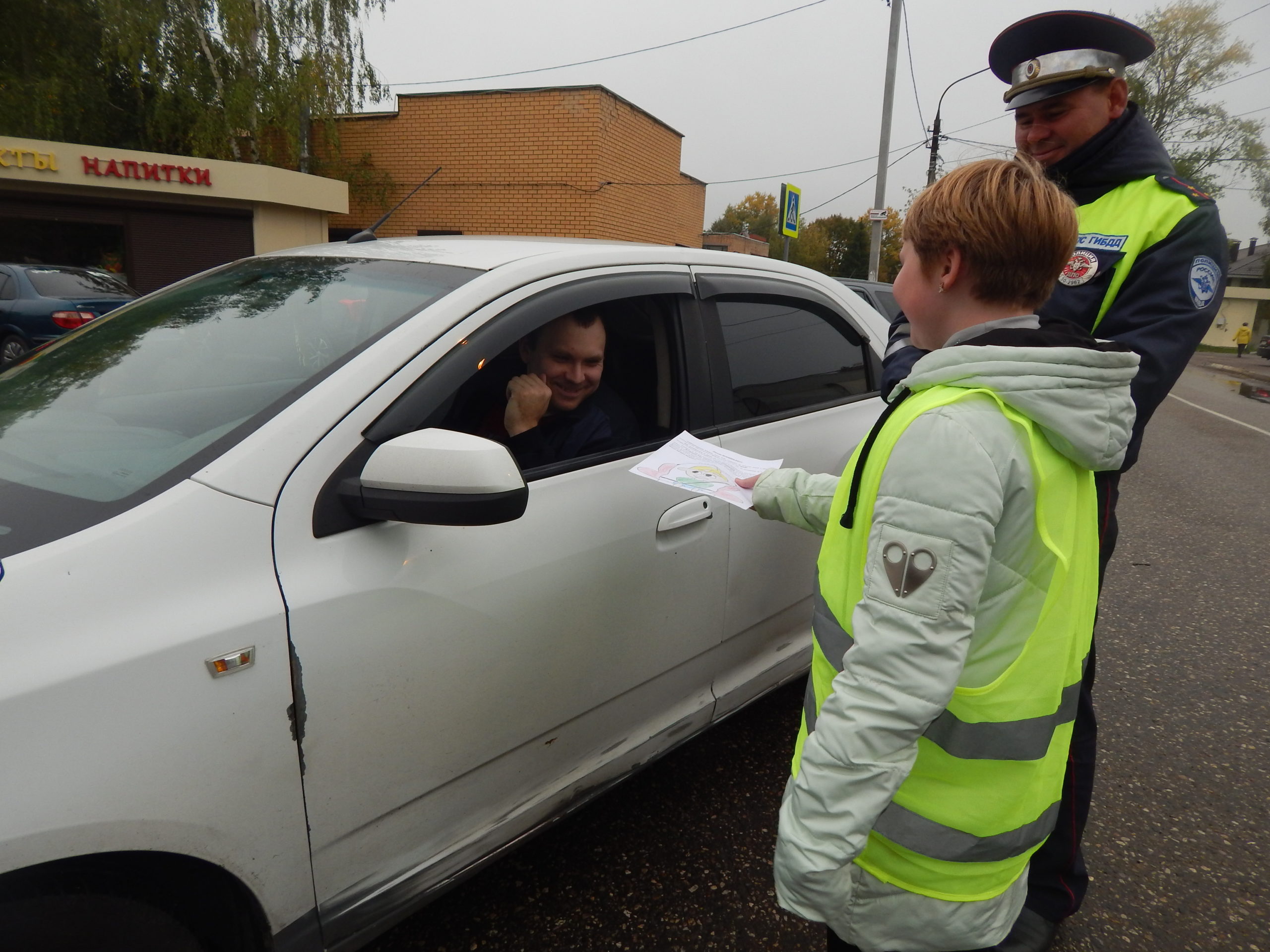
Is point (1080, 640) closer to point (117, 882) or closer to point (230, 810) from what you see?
point (230, 810)

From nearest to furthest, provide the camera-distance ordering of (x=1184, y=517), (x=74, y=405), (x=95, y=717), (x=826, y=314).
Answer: (x=95, y=717) < (x=74, y=405) < (x=826, y=314) < (x=1184, y=517)

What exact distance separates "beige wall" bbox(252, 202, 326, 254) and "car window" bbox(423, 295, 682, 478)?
1536 centimetres

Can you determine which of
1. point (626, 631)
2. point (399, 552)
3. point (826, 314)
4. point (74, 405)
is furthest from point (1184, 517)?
point (74, 405)

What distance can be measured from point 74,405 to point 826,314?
7.47 ft

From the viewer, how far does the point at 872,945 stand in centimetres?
132

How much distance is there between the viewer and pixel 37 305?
10.4m

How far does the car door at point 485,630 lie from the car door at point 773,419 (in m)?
0.11

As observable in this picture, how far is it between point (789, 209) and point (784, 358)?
1523cm

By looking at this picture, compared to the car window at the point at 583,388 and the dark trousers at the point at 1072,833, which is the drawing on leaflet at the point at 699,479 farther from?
the dark trousers at the point at 1072,833

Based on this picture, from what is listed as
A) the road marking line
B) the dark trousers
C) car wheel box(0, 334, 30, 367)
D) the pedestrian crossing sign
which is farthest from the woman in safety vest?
the pedestrian crossing sign

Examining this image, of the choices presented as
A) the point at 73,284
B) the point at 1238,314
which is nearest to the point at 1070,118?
the point at 73,284

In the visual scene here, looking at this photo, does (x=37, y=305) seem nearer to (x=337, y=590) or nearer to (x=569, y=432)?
(x=569, y=432)

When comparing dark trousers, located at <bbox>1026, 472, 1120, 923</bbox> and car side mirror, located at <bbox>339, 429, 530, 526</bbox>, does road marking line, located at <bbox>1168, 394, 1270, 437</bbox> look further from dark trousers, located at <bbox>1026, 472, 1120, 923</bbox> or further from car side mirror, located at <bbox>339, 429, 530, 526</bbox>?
car side mirror, located at <bbox>339, 429, 530, 526</bbox>

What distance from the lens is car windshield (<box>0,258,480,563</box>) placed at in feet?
4.76
